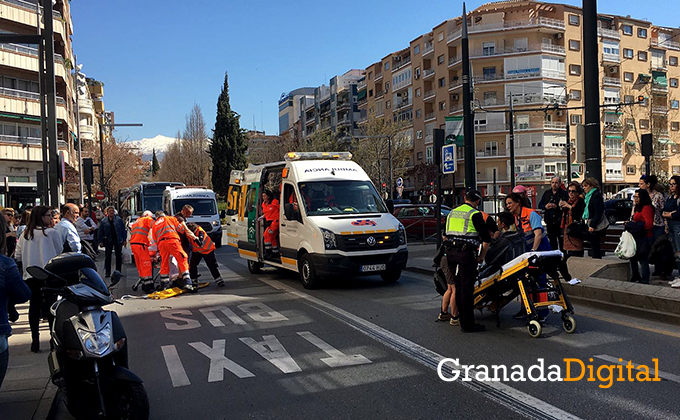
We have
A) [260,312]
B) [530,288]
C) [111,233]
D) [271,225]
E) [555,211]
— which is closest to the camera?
[530,288]

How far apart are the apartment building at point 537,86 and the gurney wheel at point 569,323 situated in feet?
177

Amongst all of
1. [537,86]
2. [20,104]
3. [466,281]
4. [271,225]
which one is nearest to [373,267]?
[271,225]

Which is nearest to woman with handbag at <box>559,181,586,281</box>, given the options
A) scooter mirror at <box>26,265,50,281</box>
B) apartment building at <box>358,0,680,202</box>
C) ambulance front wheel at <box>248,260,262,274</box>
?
ambulance front wheel at <box>248,260,262,274</box>

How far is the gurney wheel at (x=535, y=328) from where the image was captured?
6.95 metres

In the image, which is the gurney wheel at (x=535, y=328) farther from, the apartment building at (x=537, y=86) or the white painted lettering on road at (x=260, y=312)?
the apartment building at (x=537, y=86)

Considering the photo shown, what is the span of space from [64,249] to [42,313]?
0.85m

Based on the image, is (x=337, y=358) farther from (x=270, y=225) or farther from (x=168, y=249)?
(x=270, y=225)

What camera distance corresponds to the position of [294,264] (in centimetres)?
1253

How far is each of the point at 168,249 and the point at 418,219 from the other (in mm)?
13576

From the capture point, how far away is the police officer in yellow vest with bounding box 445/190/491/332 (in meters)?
7.46

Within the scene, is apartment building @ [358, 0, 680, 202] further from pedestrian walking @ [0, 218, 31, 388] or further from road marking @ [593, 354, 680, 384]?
pedestrian walking @ [0, 218, 31, 388]

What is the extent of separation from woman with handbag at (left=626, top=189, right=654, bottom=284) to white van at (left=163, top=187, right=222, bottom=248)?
723 inches

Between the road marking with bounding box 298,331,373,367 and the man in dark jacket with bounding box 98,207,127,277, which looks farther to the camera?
the man in dark jacket with bounding box 98,207,127,277

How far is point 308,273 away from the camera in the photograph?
11750 mm
